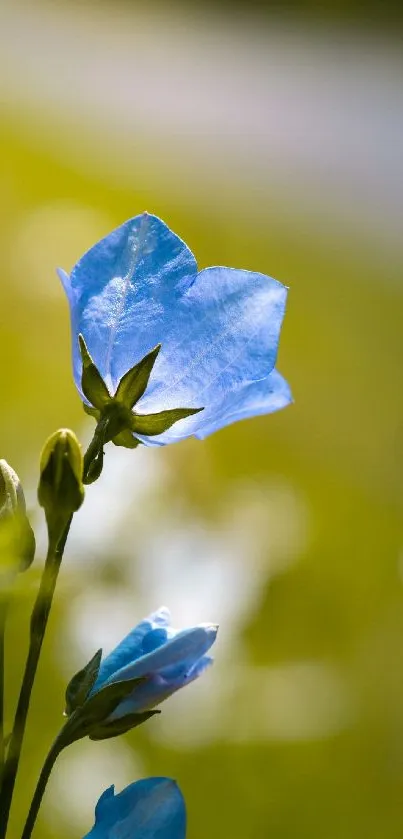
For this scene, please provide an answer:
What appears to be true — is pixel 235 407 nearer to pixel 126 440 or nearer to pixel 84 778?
pixel 126 440

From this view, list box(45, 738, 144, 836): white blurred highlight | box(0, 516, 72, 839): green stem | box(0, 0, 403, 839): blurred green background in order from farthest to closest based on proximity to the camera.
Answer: box(0, 0, 403, 839): blurred green background → box(45, 738, 144, 836): white blurred highlight → box(0, 516, 72, 839): green stem

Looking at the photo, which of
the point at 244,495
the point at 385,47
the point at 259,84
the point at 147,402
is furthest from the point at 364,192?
the point at 147,402

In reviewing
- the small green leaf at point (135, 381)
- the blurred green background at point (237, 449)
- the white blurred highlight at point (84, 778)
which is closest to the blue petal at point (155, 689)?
the small green leaf at point (135, 381)

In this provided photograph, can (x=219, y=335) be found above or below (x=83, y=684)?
above

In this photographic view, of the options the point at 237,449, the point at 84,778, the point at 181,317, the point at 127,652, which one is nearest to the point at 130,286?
the point at 181,317

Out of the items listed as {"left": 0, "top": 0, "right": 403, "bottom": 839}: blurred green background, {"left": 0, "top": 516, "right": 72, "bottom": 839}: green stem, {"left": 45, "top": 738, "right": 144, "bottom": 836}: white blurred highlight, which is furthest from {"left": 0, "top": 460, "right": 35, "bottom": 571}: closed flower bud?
{"left": 45, "top": 738, "right": 144, "bottom": 836}: white blurred highlight

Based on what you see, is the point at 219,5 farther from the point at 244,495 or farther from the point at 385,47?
the point at 244,495

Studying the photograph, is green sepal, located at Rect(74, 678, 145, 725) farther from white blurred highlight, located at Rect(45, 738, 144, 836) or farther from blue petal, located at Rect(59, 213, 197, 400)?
white blurred highlight, located at Rect(45, 738, 144, 836)
